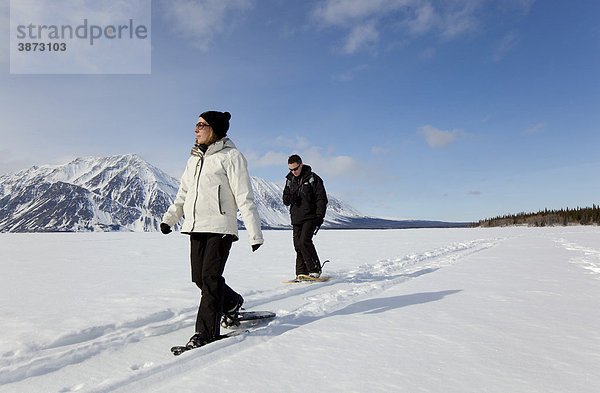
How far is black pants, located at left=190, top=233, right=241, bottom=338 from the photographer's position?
3061mm

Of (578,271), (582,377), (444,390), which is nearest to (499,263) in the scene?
(578,271)

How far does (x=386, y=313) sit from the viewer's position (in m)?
3.83

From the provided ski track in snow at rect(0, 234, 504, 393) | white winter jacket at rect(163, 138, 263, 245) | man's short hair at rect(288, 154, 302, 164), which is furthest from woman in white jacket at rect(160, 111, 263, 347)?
man's short hair at rect(288, 154, 302, 164)

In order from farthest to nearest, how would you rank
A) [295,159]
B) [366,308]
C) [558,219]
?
[558,219], [295,159], [366,308]

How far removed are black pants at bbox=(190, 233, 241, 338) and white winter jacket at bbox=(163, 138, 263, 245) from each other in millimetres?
112

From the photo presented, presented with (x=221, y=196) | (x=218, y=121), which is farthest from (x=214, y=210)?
(x=218, y=121)

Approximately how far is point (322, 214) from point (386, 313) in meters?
2.91

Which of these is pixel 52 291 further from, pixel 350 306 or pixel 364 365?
pixel 364 365

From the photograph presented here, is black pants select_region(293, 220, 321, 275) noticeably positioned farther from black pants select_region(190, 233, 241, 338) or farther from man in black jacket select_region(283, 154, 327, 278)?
black pants select_region(190, 233, 241, 338)

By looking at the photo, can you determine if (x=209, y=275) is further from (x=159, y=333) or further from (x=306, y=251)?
(x=306, y=251)

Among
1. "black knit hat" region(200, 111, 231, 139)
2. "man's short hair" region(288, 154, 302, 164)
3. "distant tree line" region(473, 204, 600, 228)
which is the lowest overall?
"distant tree line" region(473, 204, 600, 228)

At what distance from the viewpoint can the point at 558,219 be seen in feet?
184

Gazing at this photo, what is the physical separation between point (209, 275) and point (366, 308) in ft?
6.51

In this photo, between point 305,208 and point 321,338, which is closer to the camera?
point 321,338
